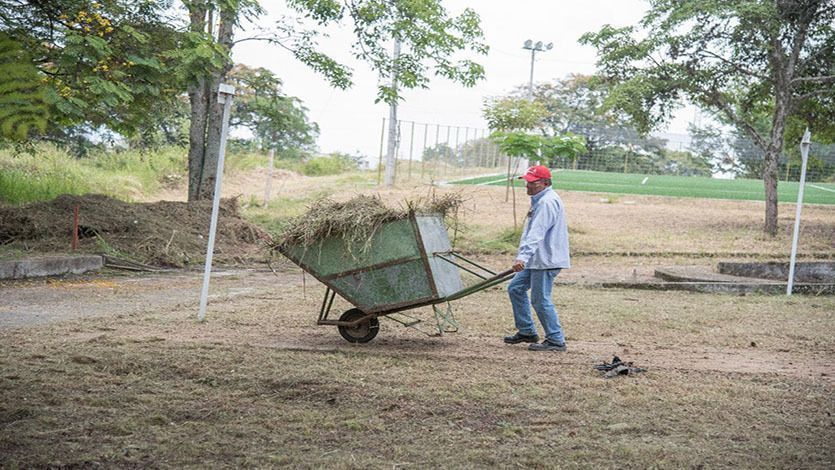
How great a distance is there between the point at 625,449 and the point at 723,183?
36022 millimetres

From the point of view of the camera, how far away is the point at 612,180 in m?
37.9

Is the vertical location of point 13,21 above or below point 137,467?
above

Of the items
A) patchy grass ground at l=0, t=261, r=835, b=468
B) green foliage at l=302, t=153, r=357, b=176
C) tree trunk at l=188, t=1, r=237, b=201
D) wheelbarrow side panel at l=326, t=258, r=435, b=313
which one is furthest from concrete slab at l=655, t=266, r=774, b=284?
green foliage at l=302, t=153, r=357, b=176

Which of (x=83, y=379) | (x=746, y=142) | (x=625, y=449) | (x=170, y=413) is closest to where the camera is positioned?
(x=625, y=449)

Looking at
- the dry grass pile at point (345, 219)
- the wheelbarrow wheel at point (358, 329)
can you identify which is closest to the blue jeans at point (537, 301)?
the dry grass pile at point (345, 219)

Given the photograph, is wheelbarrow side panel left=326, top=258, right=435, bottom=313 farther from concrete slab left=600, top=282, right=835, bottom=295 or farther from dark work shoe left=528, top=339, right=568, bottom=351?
concrete slab left=600, top=282, right=835, bottom=295

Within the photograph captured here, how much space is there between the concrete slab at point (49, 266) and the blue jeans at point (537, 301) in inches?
285

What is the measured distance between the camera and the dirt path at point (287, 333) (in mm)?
7574

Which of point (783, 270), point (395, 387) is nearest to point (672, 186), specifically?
point (783, 270)

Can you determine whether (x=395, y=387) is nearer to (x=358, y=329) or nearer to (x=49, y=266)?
(x=358, y=329)

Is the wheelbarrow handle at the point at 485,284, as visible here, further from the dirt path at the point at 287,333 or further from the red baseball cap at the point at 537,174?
the red baseball cap at the point at 537,174

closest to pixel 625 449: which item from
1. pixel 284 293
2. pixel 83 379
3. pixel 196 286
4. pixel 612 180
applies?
pixel 83 379

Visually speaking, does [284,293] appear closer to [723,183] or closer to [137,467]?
[137,467]

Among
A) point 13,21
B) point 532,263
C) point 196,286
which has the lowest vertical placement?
point 196,286
